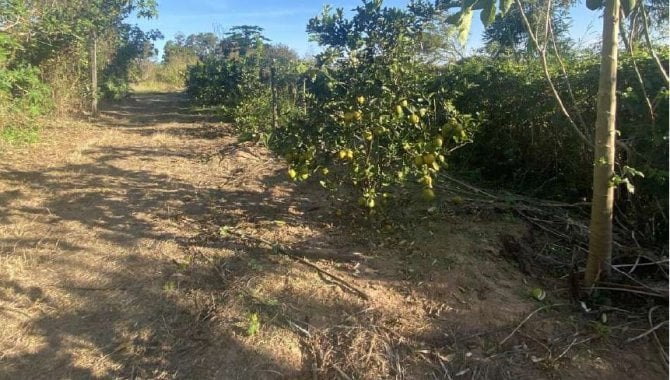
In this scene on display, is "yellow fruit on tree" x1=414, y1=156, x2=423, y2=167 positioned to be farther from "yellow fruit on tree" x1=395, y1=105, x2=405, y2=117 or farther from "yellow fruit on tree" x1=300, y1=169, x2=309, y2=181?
"yellow fruit on tree" x1=300, y1=169, x2=309, y2=181

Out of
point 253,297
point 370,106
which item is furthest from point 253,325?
point 370,106

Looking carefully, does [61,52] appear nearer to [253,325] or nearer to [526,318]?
[253,325]

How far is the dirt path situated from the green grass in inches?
49.8

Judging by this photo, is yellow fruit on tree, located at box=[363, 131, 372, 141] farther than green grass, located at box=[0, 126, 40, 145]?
No

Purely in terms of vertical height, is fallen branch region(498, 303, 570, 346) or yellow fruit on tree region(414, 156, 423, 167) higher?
yellow fruit on tree region(414, 156, 423, 167)

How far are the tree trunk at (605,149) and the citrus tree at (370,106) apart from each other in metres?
0.98

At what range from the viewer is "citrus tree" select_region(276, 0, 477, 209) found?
10.8 ft

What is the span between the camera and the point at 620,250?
298 cm

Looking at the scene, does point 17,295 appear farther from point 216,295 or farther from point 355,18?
point 355,18

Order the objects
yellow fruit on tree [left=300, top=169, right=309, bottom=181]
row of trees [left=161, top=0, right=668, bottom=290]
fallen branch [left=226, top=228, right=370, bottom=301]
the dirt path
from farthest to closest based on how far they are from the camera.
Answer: yellow fruit on tree [left=300, top=169, right=309, bottom=181] < fallen branch [left=226, top=228, right=370, bottom=301] < row of trees [left=161, top=0, right=668, bottom=290] < the dirt path

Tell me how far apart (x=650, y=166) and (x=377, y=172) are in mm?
1831

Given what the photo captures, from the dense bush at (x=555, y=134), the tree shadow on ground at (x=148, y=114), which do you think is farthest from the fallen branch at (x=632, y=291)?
the tree shadow on ground at (x=148, y=114)

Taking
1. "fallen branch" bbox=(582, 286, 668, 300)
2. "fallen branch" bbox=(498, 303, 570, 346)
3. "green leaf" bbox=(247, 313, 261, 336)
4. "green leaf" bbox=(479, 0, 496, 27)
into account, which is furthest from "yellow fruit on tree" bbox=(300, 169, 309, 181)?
"fallen branch" bbox=(582, 286, 668, 300)

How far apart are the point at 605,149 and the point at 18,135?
6314mm
